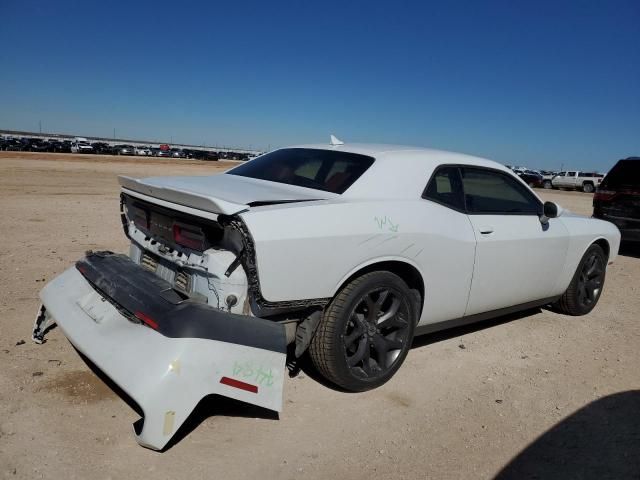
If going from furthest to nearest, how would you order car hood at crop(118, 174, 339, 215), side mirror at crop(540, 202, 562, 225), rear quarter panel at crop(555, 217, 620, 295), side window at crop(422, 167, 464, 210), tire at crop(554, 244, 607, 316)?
tire at crop(554, 244, 607, 316), rear quarter panel at crop(555, 217, 620, 295), side mirror at crop(540, 202, 562, 225), side window at crop(422, 167, 464, 210), car hood at crop(118, 174, 339, 215)

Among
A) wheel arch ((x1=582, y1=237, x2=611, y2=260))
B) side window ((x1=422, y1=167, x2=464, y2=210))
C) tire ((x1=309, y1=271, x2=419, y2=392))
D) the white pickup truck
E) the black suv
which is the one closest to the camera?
tire ((x1=309, y1=271, x2=419, y2=392))

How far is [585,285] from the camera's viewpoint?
5148mm

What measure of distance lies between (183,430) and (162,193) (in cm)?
137

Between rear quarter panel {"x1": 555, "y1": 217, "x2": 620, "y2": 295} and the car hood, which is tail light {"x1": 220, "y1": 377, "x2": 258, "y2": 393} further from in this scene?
rear quarter panel {"x1": 555, "y1": 217, "x2": 620, "y2": 295}

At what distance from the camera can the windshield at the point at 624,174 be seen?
865 centimetres

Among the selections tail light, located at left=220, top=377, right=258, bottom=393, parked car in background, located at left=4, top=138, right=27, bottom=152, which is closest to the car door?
tail light, located at left=220, top=377, right=258, bottom=393

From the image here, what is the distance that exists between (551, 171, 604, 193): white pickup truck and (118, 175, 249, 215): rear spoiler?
42.1m

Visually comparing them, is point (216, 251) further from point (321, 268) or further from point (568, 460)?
point (568, 460)

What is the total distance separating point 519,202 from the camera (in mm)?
4289

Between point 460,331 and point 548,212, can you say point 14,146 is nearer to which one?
point 460,331

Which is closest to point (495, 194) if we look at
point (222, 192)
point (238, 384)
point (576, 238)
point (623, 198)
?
point (576, 238)

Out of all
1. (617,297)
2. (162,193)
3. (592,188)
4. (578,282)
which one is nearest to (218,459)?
(162,193)

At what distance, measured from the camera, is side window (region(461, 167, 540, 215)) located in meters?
3.90

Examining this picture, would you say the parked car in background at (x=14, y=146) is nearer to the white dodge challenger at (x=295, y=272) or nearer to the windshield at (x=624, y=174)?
the windshield at (x=624, y=174)
